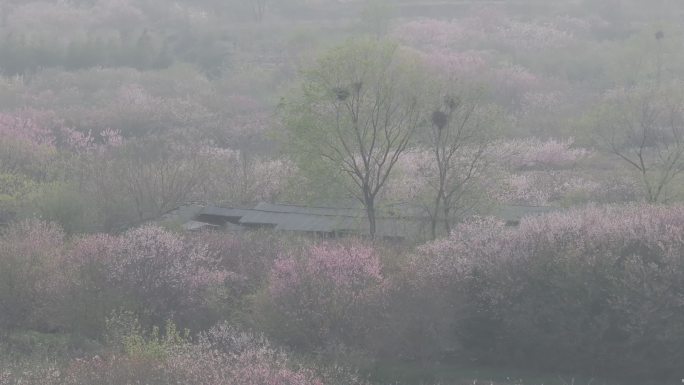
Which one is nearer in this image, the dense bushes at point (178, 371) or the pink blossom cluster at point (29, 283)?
the dense bushes at point (178, 371)

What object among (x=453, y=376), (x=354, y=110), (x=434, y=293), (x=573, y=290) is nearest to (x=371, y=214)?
(x=354, y=110)

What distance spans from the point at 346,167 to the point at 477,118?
518cm

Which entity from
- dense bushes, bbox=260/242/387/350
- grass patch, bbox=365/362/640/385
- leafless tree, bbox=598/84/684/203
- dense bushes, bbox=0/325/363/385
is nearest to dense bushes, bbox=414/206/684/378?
grass patch, bbox=365/362/640/385

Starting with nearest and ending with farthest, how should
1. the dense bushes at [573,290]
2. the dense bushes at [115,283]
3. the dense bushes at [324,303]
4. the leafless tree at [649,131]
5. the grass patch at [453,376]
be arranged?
the dense bushes at [573,290] → the grass patch at [453,376] → the dense bushes at [324,303] → the dense bushes at [115,283] → the leafless tree at [649,131]

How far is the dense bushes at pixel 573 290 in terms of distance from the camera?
2080 centimetres

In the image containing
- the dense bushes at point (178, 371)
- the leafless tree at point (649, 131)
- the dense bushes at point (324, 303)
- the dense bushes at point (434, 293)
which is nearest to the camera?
the dense bushes at point (178, 371)

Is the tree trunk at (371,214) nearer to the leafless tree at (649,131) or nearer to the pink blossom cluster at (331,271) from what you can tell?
the pink blossom cluster at (331,271)

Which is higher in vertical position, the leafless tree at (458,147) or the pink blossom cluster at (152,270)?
the leafless tree at (458,147)

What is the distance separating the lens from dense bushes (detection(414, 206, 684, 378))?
68.2ft

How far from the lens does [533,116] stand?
60.4 metres

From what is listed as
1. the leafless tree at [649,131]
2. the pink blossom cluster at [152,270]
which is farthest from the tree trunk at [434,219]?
the leafless tree at [649,131]

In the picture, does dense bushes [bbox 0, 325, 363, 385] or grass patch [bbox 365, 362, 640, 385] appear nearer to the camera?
dense bushes [bbox 0, 325, 363, 385]

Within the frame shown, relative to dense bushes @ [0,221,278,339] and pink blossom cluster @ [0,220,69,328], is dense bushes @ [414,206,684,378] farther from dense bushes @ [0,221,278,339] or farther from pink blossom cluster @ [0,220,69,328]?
pink blossom cluster @ [0,220,69,328]

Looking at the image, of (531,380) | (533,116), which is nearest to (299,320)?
(531,380)
